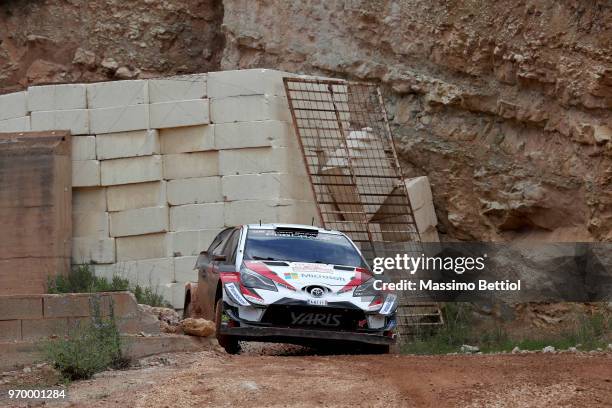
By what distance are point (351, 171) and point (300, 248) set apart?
547 centimetres

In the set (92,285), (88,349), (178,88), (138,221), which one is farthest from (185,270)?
(88,349)

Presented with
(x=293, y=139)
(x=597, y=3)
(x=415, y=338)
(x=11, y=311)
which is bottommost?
(x=415, y=338)

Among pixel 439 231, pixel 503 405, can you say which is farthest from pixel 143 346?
pixel 439 231

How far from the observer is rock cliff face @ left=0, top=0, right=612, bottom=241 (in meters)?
19.5

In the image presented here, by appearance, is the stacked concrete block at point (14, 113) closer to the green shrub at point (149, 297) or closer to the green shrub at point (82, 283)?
the green shrub at point (82, 283)

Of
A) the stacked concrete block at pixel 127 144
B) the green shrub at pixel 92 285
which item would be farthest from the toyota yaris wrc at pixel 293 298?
the stacked concrete block at pixel 127 144

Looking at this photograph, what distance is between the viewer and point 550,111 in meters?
20.2

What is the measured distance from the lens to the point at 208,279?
45.4ft

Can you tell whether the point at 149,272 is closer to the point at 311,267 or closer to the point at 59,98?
the point at 59,98

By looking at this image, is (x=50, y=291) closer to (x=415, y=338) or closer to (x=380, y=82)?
(x=415, y=338)

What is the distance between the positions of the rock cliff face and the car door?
7689 millimetres

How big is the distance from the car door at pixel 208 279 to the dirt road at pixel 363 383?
5.64ft

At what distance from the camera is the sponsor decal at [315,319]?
479 inches

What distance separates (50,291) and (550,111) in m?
9.52
